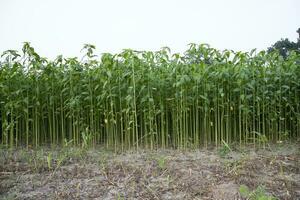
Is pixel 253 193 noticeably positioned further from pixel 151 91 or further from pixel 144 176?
pixel 151 91

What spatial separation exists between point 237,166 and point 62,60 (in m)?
3.76

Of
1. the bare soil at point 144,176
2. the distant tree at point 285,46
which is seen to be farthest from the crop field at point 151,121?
the distant tree at point 285,46

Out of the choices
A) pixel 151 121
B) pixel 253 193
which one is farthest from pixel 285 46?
pixel 253 193

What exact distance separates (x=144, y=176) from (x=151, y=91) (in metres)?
1.89

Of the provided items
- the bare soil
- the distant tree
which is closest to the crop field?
the bare soil

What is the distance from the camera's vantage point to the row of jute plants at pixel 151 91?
16.1ft

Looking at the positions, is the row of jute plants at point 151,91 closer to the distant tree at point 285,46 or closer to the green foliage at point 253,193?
the green foliage at point 253,193

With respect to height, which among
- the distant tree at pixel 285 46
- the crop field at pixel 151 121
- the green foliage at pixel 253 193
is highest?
the distant tree at pixel 285 46

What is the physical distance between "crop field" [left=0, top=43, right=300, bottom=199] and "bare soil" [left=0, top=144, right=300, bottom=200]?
0.05 feet

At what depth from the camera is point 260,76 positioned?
5.27 m

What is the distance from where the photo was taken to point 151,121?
520 centimetres

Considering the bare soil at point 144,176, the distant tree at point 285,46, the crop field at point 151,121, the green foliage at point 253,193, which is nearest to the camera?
the green foliage at point 253,193

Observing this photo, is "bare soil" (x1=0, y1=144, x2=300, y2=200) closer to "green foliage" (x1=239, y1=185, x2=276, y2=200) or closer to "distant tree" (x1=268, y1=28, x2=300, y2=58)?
"green foliage" (x1=239, y1=185, x2=276, y2=200)

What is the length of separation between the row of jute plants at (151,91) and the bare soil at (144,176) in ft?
2.33
